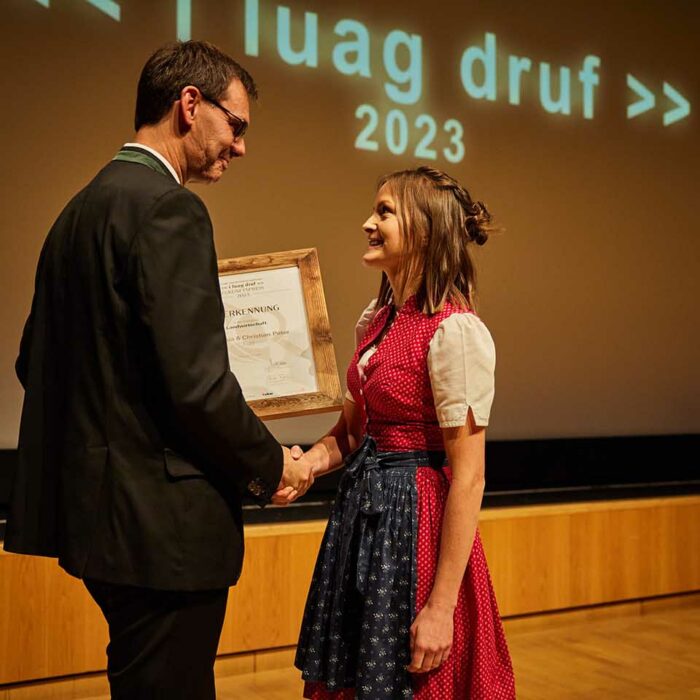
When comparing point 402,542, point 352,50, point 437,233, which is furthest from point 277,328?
point 352,50

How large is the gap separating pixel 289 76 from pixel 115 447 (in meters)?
2.63

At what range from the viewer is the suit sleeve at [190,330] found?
1.39m

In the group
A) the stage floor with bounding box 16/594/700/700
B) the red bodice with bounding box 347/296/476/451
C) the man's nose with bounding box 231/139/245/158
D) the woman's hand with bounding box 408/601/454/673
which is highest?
the man's nose with bounding box 231/139/245/158

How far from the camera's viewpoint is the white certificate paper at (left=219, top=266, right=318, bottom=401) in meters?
2.25

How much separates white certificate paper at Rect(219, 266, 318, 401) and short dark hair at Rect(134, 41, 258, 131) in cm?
70

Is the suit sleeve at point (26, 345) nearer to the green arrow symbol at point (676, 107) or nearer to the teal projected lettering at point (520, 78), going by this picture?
the teal projected lettering at point (520, 78)

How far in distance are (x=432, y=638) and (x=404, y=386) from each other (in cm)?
43

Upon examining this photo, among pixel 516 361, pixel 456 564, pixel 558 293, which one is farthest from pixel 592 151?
pixel 456 564

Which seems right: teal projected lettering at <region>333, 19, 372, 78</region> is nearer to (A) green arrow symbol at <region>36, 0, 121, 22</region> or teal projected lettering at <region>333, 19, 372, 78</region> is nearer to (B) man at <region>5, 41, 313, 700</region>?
(A) green arrow symbol at <region>36, 0, 121, 22</region>

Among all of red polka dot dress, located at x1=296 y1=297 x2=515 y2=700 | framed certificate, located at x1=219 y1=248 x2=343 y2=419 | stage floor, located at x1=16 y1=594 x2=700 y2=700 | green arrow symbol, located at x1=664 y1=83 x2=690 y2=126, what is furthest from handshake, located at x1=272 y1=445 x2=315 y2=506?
green arrow symbol, located at x1=664 y1=83 x2=690 y2=126

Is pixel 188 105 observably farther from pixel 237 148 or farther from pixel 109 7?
pixel 109 7

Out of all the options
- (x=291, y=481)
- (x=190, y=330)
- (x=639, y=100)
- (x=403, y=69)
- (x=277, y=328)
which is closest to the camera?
(x=190, y=330)

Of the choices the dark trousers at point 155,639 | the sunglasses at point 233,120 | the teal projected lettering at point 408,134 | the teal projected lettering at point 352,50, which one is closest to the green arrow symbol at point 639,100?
the teal projected lettering at point 408,134

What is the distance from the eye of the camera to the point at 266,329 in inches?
89.7
